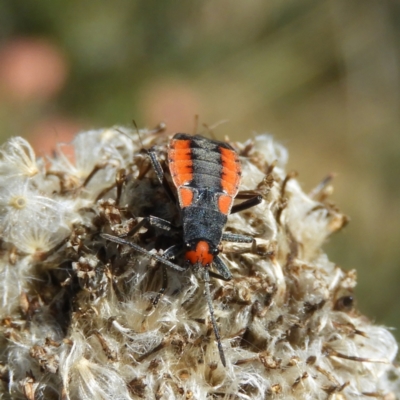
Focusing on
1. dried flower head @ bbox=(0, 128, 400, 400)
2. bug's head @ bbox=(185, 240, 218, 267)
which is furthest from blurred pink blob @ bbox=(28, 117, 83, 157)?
bug's head @ bbox=(185, 240, 218, 267)

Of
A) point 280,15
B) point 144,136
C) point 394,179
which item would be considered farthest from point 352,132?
point 144,136

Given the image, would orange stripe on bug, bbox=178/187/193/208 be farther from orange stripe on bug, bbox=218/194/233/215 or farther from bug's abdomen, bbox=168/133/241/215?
orange stripe on bug, bbox=218/194/233/215

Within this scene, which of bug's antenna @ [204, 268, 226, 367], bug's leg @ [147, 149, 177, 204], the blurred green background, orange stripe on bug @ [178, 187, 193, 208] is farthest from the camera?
the blurred green background

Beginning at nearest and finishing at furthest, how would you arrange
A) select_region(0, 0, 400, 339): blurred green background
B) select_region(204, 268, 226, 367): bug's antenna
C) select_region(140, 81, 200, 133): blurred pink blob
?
select_region(204, 268, 226, 367): bug's antenna
select_region(0, 0, 400, 339): blurred green background
select_region(140, 81, 200, 133): blurred pink blob

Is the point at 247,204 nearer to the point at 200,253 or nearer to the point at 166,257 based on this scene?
the point at 200,253

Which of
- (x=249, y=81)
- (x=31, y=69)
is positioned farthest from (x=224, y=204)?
(x=249, y=81)

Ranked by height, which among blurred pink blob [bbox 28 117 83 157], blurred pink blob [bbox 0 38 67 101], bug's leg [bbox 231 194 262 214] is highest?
blurred pink blob [bbox 0 38 67 101]

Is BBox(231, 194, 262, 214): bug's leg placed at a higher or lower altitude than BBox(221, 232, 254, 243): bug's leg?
higher

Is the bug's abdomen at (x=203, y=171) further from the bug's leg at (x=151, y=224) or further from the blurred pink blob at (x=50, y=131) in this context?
the blurred pink blob at (x=50, y=131)
